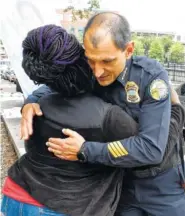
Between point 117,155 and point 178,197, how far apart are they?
420mm

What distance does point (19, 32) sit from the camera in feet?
15.1

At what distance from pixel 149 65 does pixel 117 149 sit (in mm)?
356

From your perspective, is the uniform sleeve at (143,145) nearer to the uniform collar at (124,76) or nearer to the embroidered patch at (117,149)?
the embroidered patch at (117,149)

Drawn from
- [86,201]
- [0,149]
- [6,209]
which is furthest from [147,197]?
[0,149]

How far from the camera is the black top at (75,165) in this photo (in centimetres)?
125

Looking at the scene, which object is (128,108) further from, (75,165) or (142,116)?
(75,165)

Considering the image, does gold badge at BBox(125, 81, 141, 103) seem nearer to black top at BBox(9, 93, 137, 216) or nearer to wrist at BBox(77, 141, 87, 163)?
black top at BBox(9, 93, 137, 216)

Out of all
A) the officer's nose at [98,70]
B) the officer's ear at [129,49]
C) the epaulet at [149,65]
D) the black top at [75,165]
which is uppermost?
the officer's ear at [129,49]

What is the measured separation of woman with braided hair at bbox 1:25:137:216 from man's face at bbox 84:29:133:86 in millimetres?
38

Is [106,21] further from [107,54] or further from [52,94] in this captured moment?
[52,94]

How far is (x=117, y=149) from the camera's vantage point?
1.24 metres

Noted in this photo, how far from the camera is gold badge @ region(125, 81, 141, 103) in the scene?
136 cm

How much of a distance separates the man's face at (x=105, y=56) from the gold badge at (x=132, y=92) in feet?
0.24

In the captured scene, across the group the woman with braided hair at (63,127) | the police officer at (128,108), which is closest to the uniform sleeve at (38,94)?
the police officer at (128,108)
